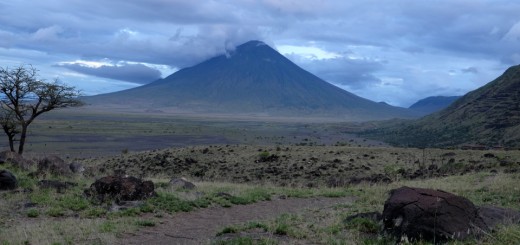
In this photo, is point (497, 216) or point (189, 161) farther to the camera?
point (189, 161)

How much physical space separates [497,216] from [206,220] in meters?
7.06

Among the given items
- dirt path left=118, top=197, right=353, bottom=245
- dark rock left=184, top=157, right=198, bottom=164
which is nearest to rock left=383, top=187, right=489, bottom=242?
dirt path left=118, top=197, right=353, bottom=245

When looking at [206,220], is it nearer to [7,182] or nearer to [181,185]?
[181,185]

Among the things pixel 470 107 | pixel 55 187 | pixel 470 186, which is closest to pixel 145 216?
pixel 55 187

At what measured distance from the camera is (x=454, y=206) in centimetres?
952

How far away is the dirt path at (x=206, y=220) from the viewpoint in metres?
10.4

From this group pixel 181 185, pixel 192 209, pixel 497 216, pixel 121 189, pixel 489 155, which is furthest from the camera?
pixel 489 155

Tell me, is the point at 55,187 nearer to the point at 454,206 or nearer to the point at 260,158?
the point at 454,206

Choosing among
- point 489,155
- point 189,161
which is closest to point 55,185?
point 189,161

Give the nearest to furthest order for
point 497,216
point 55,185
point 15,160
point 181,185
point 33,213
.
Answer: point 497,216 < point 33,213 < point 55,185 < point 181,185 < point 15,160

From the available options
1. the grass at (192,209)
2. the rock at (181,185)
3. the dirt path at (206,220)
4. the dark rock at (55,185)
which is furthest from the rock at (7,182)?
the dirt path at (206,220)

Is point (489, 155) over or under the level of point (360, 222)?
over

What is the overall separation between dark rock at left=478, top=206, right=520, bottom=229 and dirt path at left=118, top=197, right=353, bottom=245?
5286 mm

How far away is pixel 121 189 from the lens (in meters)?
14.8
